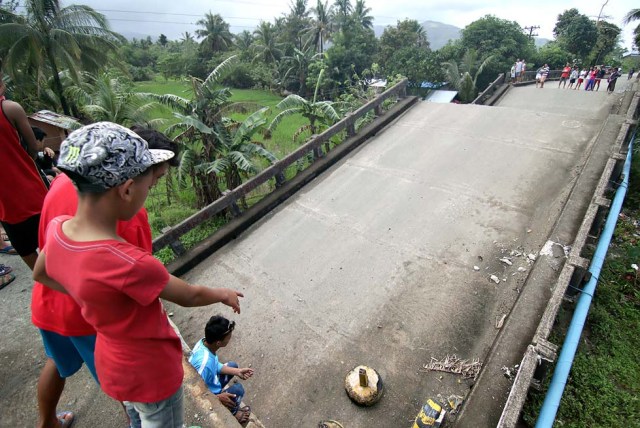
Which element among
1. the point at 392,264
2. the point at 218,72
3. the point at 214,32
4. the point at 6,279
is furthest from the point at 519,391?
the point at 214,32

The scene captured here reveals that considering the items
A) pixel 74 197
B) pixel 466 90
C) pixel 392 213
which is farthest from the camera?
pixel 466 90

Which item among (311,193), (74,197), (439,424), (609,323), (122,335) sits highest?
(74,197)

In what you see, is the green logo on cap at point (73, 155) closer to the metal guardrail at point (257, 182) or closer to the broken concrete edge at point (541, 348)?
the broken concrete edge at point (541, 348)

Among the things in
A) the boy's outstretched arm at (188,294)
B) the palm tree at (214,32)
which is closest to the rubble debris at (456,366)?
the boy's outstretched arm at (188,294)

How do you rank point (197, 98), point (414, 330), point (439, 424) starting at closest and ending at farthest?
point (439, 424) < point (414, 330) < point (197, 98)

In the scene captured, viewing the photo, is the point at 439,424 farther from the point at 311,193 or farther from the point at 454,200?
the point at 311,193

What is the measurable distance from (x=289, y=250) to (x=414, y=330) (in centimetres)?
214

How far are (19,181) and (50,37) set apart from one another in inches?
606

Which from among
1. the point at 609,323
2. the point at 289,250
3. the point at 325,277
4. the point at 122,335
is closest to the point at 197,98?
the point at 289,250

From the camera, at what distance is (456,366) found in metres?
3.43

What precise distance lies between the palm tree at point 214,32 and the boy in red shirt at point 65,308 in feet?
175

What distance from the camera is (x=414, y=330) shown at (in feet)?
12.5

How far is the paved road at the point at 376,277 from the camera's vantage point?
3318 mm

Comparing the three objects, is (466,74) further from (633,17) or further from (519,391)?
(519,391)
